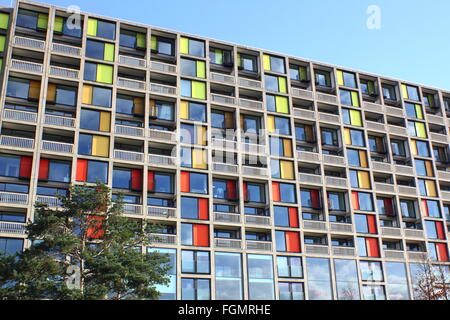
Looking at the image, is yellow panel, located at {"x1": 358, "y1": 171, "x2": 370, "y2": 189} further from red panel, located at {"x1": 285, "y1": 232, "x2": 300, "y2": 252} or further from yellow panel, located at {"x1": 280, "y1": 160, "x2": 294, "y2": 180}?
red panel, located at {"x1": 285, "y1": 232, "x2": 300, "y2": 252}

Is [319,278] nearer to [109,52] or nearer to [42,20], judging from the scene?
[109,52]

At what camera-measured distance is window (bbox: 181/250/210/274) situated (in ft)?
149

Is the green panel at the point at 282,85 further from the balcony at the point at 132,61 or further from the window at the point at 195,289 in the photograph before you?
the window at the point at 195,289

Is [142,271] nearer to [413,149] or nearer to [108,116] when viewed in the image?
[108,116]

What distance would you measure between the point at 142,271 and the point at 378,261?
3036 cm

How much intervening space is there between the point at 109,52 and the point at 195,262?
75.7 feet

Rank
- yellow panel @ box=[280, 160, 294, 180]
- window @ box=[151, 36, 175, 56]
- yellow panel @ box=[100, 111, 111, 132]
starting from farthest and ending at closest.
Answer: window @ box=[151, 36, 175, 56]
yellow panel @ box=[280, 160, 294, 180]
yellow panel @ box=[100, 111, 111, 132]

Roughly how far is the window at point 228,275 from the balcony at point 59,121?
60.2ft

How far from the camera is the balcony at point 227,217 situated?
48.6 meters

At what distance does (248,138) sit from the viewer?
53.8 m

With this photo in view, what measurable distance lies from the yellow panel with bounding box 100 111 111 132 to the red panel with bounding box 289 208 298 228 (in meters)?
20.2

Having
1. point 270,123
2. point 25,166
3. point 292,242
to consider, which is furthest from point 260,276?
point 25,166

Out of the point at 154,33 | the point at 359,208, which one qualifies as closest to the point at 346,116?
the point at 359,208

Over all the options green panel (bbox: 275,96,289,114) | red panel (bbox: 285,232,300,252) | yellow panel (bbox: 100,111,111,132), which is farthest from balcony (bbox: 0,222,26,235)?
green panel (bbox: 275,96,289,114)
